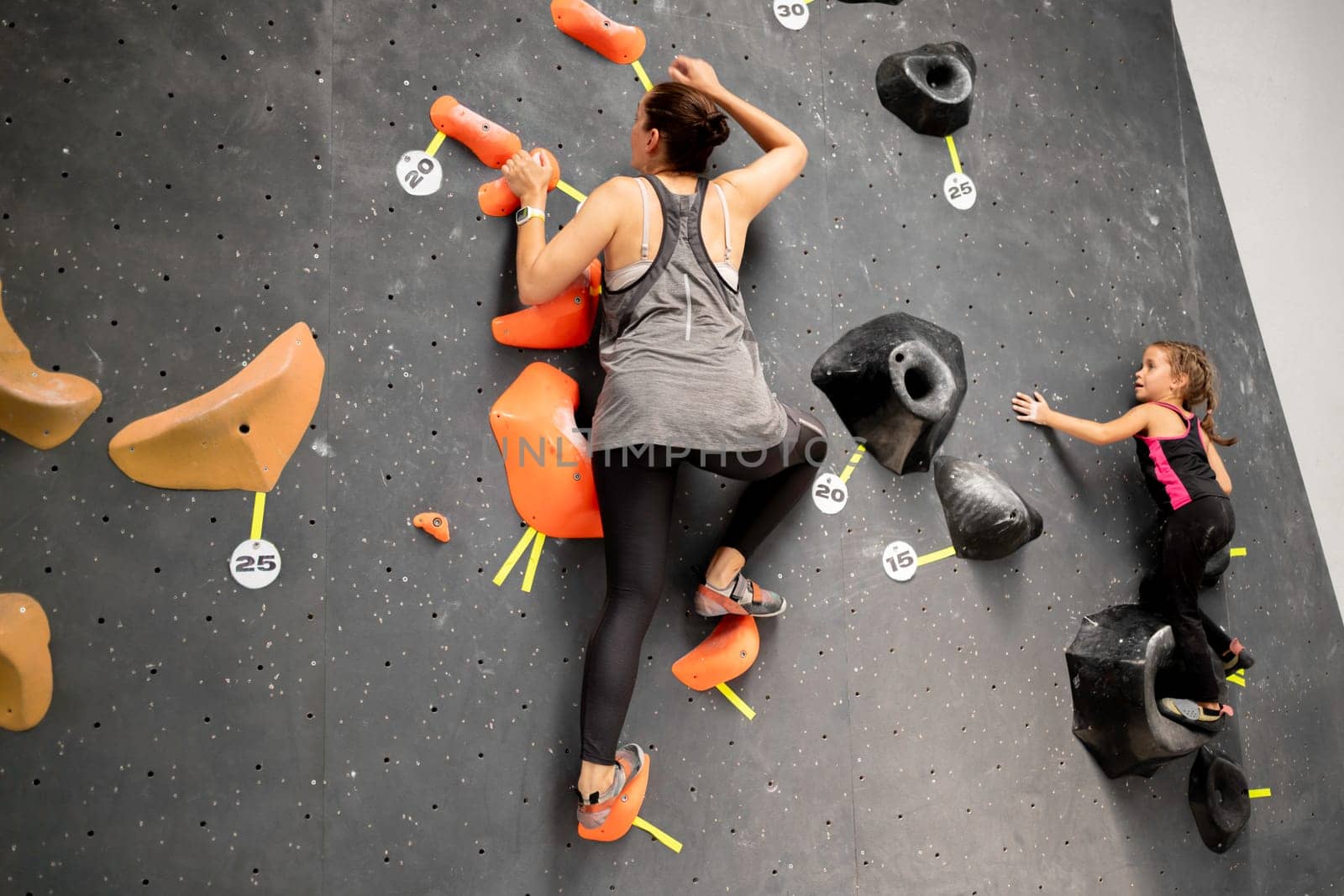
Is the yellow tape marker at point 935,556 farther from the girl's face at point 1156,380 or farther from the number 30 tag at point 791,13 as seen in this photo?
the number 30 tag at point 791,13

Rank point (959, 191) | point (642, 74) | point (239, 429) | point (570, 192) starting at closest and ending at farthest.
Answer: point (239, 429) → point (570, 192) → point (642, 74) → point (959, 191)

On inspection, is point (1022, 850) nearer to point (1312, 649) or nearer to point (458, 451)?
point (1312, 649)

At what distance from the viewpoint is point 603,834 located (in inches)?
85.5

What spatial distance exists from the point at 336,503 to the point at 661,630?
724 millimetres

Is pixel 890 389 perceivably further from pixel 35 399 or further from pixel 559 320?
pixel 35 399

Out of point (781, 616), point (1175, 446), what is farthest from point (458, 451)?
point (1175, 446)

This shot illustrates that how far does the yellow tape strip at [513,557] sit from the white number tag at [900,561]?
88 cm

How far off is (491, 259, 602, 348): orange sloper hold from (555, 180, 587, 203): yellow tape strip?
0.52 feet

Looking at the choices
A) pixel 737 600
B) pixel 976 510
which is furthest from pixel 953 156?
pixel 737 600

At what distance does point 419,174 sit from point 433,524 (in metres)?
0.72

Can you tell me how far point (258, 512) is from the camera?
2.02 m

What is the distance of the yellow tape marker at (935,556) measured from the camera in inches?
103

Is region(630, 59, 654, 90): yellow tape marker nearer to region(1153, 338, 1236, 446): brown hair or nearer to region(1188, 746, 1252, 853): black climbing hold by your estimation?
region(1153, 338, 1236, 446): brown hair

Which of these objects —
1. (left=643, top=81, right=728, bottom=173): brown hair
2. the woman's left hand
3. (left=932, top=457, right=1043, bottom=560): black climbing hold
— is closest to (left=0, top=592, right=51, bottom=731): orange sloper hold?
the woman's left hand
